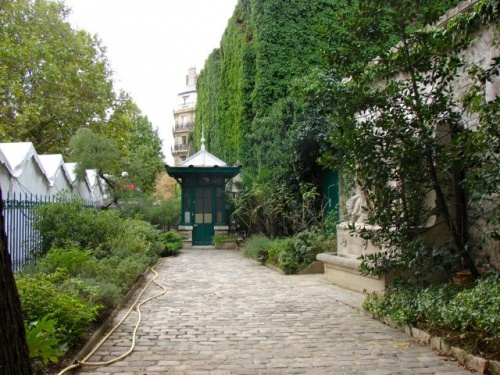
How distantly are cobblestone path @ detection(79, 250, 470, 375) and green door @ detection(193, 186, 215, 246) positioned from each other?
40.9ft

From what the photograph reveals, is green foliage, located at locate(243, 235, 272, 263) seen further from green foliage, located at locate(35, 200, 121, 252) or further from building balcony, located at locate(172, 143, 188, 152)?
building balcony, located at locate(172, 143, 188, 152)

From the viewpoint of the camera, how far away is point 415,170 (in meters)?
6.74

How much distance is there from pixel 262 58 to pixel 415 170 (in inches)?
623

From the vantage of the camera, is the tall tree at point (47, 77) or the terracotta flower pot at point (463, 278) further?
the tall tree at point (47, 77)

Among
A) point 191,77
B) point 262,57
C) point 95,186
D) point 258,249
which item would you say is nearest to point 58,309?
point 258,249

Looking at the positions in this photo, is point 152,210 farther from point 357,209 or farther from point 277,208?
point 357,209

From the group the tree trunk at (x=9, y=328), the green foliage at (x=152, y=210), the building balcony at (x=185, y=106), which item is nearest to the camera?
the tree trunk at (x=9, y=328)

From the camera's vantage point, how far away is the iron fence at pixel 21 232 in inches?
405

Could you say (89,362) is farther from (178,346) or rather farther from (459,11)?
(459,11)

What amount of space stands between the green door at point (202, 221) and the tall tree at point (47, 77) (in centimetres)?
823

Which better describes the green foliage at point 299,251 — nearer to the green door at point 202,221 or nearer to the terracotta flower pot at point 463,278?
the terracotta flower pot at point 463,278

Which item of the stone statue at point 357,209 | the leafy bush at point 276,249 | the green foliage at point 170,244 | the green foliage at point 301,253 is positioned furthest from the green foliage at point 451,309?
the green foliage at point 170,244

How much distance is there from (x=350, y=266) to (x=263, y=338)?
392 cm

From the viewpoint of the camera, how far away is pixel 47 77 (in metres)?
23.4
